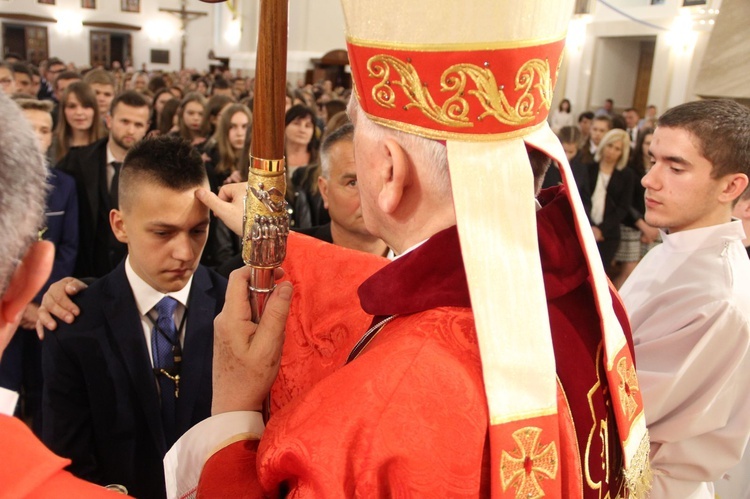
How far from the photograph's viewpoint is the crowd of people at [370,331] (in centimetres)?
96

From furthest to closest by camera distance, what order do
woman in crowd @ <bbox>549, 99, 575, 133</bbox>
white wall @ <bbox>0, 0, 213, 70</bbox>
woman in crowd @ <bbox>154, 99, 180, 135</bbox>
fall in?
white wall @ <bbox>0, 0, 213, 70</bbox> < woman in crowd @ <bbox>549, 99, 575, 133</bbox> < woman in crowd @ <bbox>154, 99, 180, 135</bbox>

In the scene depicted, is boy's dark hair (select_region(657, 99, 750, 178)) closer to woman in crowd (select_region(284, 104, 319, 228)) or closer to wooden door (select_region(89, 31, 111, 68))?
woman in crowd (select_region(284, 104, 319, 228))

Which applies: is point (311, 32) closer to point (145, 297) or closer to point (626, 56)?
point (626, 56)

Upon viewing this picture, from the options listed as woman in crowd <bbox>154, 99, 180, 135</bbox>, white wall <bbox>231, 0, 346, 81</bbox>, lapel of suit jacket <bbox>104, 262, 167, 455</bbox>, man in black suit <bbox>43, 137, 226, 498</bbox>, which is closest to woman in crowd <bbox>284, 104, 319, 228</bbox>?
woman in crowd <bbox>154, 99, 180, 135</bbox>

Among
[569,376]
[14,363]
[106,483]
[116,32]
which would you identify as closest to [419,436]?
[569,376]

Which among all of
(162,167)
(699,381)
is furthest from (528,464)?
(162,167)

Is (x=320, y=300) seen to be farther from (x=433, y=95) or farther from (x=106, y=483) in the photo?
(x=106, y=483)

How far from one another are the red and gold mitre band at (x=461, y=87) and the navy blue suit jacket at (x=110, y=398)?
1192 mm

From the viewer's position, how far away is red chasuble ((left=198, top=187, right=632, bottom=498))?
94 centimetres

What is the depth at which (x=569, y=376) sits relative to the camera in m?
1.12

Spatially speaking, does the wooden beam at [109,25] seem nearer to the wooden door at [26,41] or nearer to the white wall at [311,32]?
the wooden door at [26,41]

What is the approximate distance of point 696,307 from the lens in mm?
1991

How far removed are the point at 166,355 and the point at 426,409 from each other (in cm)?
125

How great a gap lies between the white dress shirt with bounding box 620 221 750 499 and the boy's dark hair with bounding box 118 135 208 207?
154cm
